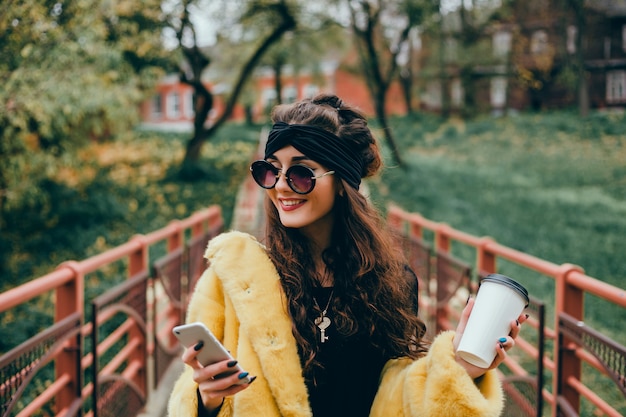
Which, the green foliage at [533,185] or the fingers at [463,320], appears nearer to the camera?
the fingers at [463,320]

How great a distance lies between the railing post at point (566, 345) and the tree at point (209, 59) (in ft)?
48.6

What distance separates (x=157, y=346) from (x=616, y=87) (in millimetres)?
21956

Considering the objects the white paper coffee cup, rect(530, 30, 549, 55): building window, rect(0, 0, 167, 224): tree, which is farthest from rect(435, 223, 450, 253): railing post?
rect(530, 30, 549, 55): building window

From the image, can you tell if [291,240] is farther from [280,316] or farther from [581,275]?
[581,275]

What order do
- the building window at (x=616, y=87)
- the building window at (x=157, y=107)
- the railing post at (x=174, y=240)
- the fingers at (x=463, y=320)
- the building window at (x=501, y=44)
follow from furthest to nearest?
1. the building window at (x=157, y=107)
2. the building window at (x=501, y=44)
3. the building window at (x=616, y=87)
4. the railing post at (x=174, y=240)
5. the fingers at (x=463, y=320)

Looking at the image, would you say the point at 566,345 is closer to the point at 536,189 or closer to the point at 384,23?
the point at 536,189

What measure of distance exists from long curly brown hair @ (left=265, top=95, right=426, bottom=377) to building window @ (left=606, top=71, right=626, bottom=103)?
22.0 m

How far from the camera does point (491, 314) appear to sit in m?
1.43

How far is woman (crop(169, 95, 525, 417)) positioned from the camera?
1.64 metres

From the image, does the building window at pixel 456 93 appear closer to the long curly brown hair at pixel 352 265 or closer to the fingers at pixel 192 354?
the long curly brown hair at pixel 352 265

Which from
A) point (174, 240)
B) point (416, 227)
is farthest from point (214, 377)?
point (416, 227)

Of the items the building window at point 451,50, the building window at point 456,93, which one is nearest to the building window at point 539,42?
the building window at point 451,50

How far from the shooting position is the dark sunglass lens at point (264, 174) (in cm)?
184

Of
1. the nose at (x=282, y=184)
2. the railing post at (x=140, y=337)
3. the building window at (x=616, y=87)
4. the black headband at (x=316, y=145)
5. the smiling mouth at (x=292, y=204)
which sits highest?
the building window at (x=616, y=87)
